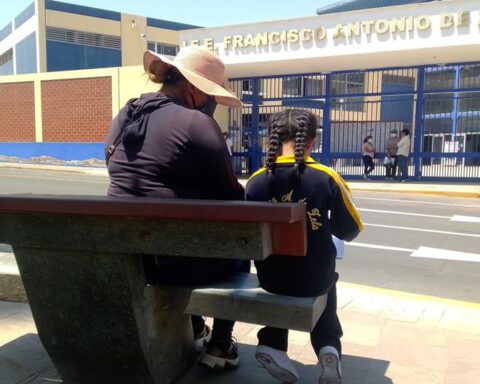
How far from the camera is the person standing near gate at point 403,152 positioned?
16812mm

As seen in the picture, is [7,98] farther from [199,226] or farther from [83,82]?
[199,226]

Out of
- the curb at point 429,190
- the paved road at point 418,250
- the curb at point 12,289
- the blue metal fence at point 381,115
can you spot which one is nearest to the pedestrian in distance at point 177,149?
the curb at point 12,289

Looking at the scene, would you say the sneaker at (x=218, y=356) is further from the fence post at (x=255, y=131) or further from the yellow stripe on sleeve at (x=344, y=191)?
the fence post at (x=255, y=131)

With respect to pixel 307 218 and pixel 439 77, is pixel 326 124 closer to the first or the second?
pixel 439 77

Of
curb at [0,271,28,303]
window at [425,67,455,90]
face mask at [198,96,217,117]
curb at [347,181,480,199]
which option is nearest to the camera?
face mask at [198,96,217,117]

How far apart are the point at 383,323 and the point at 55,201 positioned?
8.73ft

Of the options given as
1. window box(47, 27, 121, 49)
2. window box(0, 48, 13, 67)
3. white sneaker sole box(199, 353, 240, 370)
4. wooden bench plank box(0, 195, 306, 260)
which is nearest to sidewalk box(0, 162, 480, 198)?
white sneaker sole box(199, 353, 240, 370)

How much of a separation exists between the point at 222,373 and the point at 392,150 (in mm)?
15468

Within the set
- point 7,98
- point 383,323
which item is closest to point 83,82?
point 7,98

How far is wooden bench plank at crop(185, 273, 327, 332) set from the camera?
238 centimetres

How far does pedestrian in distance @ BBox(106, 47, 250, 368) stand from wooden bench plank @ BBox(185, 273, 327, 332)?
122 millimetres

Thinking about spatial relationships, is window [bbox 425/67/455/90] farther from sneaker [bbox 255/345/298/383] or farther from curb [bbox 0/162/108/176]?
sneaker [bbox 255/345/298/383]

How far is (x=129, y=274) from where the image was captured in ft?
8.02

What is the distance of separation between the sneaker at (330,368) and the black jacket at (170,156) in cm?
95
